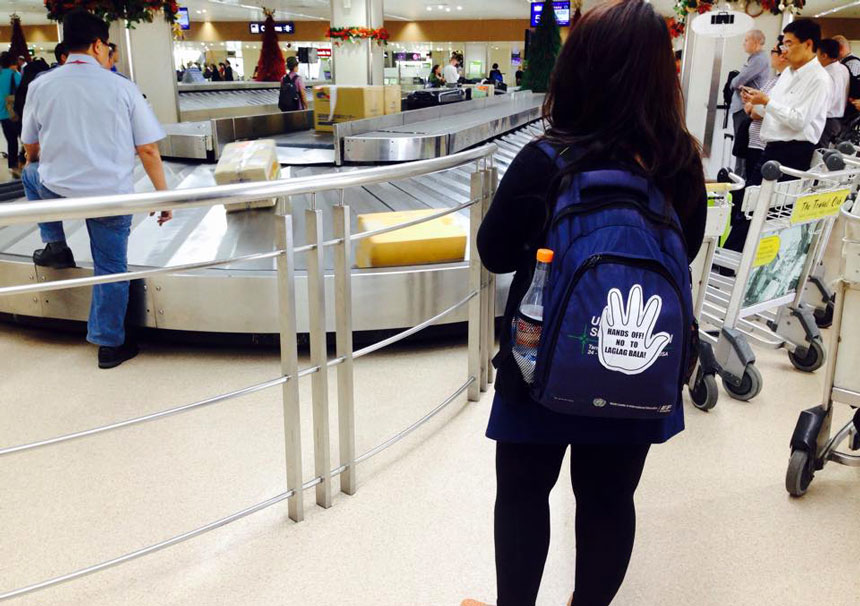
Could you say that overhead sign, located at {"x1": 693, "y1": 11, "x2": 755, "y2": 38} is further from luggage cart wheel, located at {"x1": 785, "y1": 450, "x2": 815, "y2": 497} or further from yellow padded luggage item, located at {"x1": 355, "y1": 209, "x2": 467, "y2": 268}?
luggage cart wheel, located at {"x1": 785, "y1": 450, "x2": 815, "y2": 497}

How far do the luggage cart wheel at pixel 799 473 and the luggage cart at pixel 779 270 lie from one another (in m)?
0.66

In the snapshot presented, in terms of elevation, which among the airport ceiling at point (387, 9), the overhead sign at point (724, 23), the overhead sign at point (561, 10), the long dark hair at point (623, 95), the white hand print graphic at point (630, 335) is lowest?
the white hand print graphic at point (630, 335)

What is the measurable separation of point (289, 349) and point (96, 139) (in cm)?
158

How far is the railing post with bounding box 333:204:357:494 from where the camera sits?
2029 millimetres

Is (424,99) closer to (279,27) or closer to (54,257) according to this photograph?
(54,257)

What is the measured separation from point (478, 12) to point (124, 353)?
26.1 metres

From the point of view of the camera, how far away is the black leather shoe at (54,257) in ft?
10.8

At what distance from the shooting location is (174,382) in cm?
305

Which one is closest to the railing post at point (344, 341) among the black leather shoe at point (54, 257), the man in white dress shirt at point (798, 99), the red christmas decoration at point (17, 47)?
the black leather shoe at point (54, 257)

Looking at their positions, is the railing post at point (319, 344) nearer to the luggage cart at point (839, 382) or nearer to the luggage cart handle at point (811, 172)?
the luggage cart at point (839, 382)

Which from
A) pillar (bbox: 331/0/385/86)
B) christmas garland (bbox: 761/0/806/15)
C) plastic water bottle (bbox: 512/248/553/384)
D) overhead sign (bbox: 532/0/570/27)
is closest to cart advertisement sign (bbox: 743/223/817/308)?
plastic water bottle (bbox: 512/248/553/384)

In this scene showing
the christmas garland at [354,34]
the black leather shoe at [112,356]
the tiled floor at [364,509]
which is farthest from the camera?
the christmas garland at [354,34]

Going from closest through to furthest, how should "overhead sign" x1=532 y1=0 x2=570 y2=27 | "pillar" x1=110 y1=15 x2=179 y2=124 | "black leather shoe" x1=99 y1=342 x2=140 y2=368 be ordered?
"black leather shoe" x1=99 y1=342 x2=140 y2=368
"pillar" x1=110 y1=15 x2=179 y2=124
"overhead sign" x1=532 y1=0 x2=570 y2=27

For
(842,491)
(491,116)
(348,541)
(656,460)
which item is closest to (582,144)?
(348,541)
